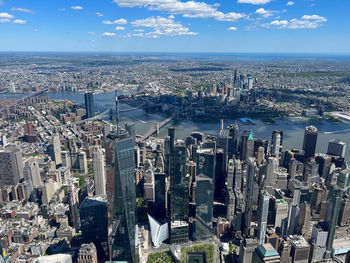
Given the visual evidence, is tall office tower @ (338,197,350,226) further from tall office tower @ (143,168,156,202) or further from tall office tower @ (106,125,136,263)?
tall office tower @ (106,125,136,263)

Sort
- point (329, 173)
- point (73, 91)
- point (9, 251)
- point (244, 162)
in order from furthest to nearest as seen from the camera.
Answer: point (73, 91)
point (244, 162)
point (329, 173)
point (9, 251)

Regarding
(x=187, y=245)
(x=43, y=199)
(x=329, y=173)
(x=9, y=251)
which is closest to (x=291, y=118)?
(x=329, y=173)

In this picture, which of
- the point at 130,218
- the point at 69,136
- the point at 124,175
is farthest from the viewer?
the point at 69,136

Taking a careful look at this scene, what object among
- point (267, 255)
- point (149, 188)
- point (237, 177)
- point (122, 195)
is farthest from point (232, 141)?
point (122, 195)

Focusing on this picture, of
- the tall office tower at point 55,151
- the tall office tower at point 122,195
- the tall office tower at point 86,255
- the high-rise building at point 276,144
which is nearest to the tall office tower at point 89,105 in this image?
the tall office tower at point 55,151

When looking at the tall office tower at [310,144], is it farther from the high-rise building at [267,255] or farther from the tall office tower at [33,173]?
the tall office tower at [33,173]

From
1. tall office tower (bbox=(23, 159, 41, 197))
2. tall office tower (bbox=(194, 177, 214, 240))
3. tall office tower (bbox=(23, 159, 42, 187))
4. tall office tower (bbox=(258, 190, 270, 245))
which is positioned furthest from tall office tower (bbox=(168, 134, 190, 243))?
tall office tower (bbox=(23, 159, 42, 187))

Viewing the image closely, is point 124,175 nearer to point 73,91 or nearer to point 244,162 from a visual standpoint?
point 244,162
